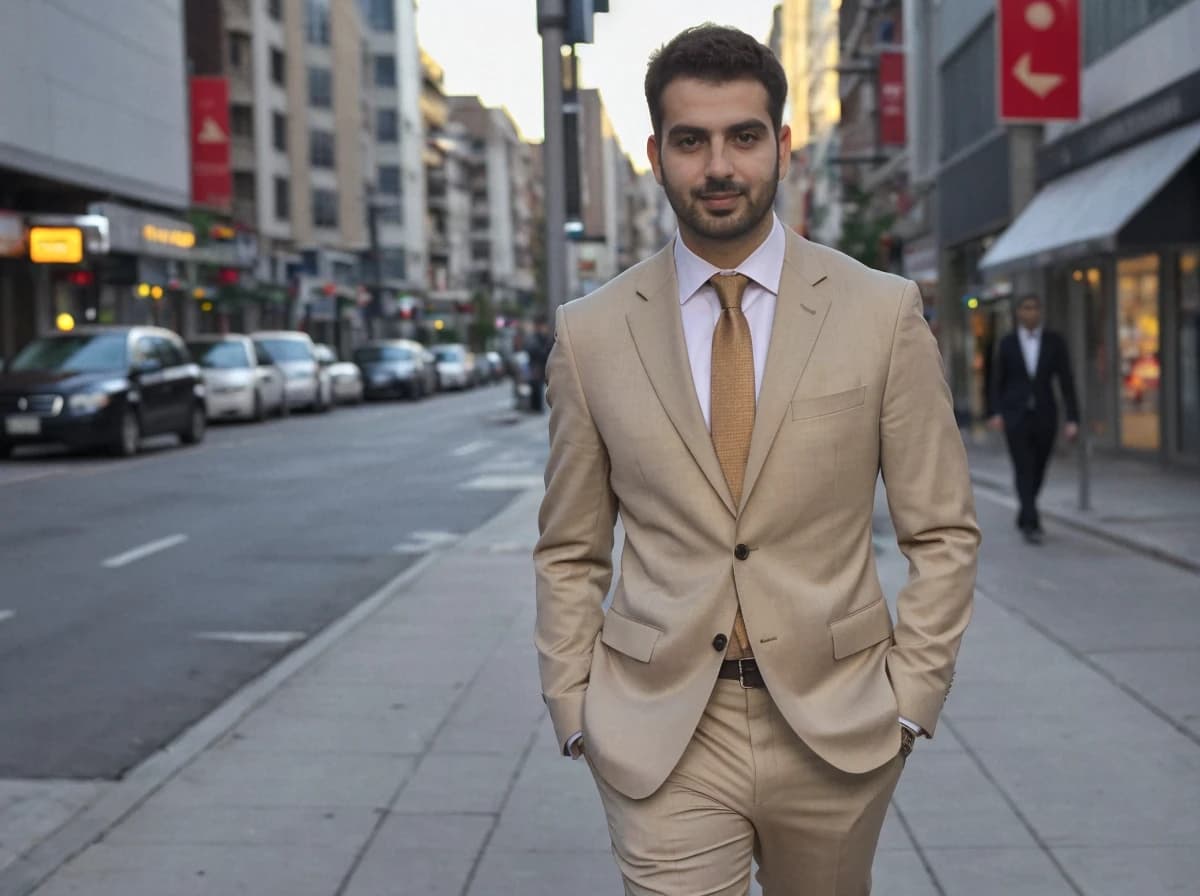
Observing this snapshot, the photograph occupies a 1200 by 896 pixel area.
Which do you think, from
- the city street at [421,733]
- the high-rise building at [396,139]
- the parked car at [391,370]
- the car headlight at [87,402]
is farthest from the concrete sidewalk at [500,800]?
the high-rise building at [396,139]

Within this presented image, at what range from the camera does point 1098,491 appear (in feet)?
55.2

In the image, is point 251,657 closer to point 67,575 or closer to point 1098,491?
point 67,575

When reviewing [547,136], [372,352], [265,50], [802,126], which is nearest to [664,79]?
[547,136]

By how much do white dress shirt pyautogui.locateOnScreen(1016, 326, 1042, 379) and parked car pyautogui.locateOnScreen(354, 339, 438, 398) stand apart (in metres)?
37.6

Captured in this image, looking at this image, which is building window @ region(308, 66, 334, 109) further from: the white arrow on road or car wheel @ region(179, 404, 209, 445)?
the white arrow on road

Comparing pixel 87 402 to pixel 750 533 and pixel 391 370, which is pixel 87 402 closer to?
pixel 750 533

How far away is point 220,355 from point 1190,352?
847 inches

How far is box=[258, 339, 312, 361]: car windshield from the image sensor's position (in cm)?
4062

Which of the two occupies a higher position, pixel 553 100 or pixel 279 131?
pixel 279 131

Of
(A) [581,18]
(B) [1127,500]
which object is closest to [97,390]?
(A) [581,18]

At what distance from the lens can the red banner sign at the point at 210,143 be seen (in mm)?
49688

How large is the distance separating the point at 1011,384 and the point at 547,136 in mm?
3872

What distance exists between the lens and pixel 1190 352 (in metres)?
18.9

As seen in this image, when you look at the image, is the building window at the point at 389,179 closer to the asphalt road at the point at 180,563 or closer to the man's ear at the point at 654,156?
the asphalt road at the point at 180,563
